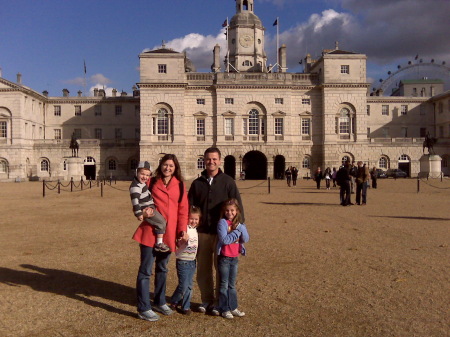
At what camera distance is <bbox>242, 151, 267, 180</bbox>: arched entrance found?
52.7 meters

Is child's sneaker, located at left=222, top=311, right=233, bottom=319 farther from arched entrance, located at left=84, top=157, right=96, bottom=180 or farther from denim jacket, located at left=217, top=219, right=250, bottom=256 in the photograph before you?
arched entrance, located at left=84, top=157, right=96, bottom=180

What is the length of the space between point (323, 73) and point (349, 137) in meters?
7.60

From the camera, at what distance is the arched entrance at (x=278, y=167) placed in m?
49.8

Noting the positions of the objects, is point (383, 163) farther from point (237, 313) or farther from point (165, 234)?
point (165, 234)

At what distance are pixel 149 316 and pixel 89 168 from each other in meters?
49.7

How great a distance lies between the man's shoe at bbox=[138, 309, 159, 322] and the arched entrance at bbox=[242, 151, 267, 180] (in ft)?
154

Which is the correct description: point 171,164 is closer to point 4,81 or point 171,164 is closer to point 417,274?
point 417,274

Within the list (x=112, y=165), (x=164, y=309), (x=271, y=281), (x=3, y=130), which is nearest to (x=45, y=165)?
(x=3, y=130)

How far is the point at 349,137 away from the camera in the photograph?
48938 mm

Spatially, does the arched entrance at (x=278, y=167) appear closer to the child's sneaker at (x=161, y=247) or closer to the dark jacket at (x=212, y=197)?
the dark jacket at (x=212, y=197)

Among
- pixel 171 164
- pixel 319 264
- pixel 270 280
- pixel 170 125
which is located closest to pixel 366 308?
pixel 270 280

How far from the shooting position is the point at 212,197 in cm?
618

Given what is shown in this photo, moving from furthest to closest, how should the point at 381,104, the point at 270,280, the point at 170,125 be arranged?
the point at 381,104 < the point at 170,125 < the point at 270,280

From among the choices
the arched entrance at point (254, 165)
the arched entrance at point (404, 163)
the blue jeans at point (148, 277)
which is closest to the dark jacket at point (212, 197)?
the blue jeans at point (148, 277)
